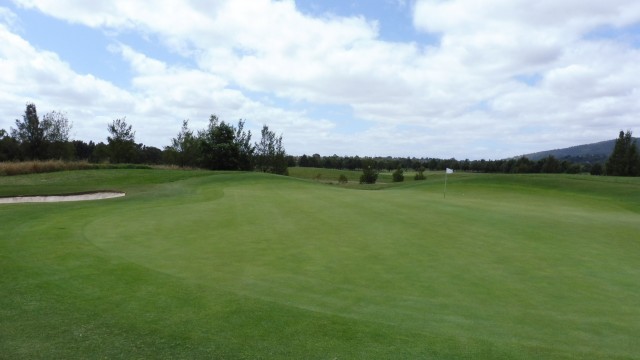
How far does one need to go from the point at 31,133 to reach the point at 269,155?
98.9ft

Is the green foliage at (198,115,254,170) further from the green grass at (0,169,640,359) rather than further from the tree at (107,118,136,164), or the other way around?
the green grass at (0,169,640,359)

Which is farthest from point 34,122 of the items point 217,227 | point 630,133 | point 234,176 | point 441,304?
point 630,133

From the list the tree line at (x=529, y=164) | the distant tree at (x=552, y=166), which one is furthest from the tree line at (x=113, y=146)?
the distant tree at (x=552, y=166)

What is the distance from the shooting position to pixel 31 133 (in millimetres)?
55406

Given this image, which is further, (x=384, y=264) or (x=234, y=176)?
(x=234, y=176)

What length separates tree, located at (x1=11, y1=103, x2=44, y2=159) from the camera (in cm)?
5472

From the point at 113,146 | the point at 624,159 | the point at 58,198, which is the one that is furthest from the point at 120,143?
the point at 624,159

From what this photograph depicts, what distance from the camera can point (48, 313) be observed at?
221 inches

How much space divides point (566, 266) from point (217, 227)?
864 centimetres

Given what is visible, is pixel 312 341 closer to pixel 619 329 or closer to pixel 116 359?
pixel 116 359

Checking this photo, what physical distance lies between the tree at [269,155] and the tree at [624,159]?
52.3 meters

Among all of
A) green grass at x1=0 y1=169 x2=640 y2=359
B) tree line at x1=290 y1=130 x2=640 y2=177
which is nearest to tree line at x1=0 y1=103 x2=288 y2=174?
tree line at x1=290 y1=130 x2=640 y2=177

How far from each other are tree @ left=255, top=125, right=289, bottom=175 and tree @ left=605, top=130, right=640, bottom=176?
52346 mm

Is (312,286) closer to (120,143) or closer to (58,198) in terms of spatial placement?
(58,198)
